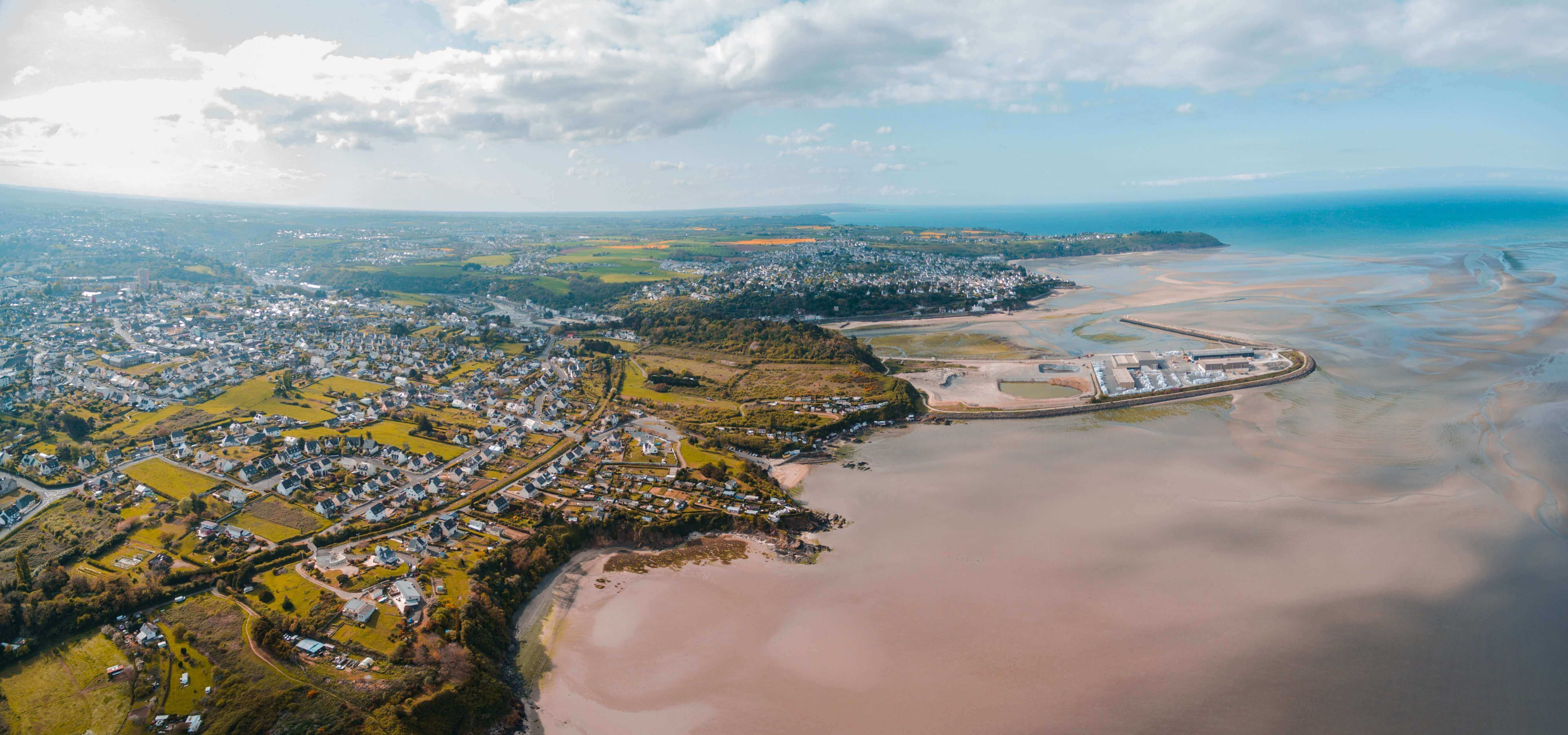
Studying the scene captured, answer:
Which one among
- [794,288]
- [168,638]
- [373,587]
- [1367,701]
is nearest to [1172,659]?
[1367,701]

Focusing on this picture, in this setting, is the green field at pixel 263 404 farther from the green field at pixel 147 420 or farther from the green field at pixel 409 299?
the green field at pixel 409 299

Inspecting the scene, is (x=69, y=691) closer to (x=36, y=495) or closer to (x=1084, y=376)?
(x=36, y=495)

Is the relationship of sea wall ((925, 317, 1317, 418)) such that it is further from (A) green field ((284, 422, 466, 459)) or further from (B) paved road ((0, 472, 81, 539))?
(B) paved road ((0, 472, 81, 539))

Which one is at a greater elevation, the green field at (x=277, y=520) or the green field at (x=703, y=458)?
the green field at (x=703, y=458)

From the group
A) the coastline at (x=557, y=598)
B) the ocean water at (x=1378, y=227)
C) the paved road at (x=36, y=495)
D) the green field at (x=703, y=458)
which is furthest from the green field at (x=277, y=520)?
the ocean water at (x=1378, y=227)

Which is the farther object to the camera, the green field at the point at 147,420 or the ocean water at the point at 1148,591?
the green field at the point at 147,420

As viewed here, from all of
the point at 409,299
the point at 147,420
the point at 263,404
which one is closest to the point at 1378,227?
the point at 409,299
